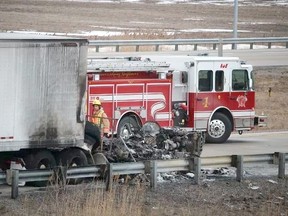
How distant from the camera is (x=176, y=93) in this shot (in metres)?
29.2

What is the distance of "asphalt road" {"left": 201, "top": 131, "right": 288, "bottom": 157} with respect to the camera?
27406 mm

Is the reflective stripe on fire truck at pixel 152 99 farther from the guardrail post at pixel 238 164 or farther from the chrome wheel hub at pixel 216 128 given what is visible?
the guardrail post at pixel 238 164

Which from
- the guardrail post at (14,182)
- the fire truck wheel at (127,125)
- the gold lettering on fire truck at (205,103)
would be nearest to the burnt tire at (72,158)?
the guardrail post at (14,182)

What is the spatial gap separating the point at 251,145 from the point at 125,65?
14.8 feet

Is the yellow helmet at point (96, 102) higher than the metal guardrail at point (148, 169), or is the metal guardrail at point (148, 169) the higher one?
the yellow helmet at point (96, 102)

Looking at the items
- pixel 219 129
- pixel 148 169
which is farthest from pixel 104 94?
pixel 148 169

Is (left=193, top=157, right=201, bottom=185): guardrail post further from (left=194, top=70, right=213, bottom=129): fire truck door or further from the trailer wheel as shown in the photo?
(left=194, top=70, right=213, bottom=129): fire truck door

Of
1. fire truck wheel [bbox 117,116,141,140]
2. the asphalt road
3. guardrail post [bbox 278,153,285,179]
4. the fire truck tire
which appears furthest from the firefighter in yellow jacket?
guardrail post [bbox 278,153,285,179]

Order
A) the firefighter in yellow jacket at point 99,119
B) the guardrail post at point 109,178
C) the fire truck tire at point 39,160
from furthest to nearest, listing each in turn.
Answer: the firefighter in yellow jacket at point 99,119 < the fire truck tire at point 39,160 < the guardrail post at point 109,178

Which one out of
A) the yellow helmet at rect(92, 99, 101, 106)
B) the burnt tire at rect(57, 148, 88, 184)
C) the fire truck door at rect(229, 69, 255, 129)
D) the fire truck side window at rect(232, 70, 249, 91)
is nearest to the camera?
the burnt tire at rect(57, 148, 88, 184)

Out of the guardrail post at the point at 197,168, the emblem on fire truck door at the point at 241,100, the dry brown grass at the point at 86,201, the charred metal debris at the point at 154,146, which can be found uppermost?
the emblem on fire truck door at the point at 241,100

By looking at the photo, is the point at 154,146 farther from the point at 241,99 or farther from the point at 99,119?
the point at 241,99

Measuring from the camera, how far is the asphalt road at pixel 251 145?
89.9 feet

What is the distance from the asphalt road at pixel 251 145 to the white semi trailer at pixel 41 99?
6.85 metres
